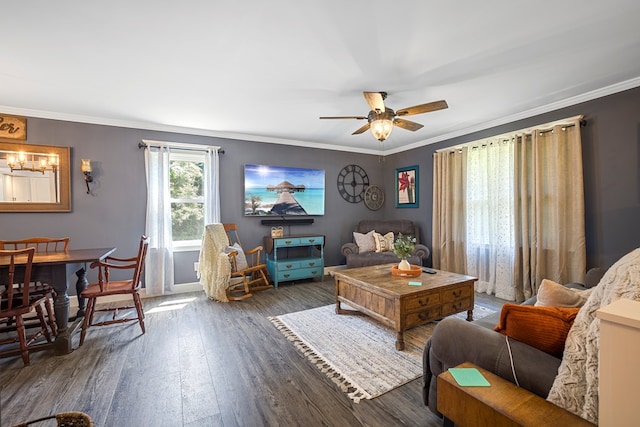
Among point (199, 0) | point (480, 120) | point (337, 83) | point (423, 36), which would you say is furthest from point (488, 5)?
point (480, 120)

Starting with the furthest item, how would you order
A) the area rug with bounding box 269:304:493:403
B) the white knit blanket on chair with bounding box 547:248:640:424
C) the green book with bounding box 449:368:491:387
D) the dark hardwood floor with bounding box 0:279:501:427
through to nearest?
the area rug with bounding box 269:304:493:403 → the dark hardwood floor with bounding box 0:279:501:427 → the green book with bounding box 449:368:491:387 → the white knit blanket on chair with bounding box 547:248:640:424

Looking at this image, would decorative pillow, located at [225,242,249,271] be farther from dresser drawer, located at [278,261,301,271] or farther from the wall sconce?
the wall sconce

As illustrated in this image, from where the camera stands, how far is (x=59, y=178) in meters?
3.42

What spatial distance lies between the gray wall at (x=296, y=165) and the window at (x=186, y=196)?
0.84 feet

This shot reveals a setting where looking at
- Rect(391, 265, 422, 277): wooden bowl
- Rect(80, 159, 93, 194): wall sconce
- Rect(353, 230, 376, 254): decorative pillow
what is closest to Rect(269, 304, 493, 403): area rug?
Rect(391, 265, 422, 277): wooden bowl

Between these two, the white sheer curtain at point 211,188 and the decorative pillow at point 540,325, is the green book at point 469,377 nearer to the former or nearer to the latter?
the decorative pillow at point 540,325

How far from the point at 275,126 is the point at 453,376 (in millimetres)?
3737

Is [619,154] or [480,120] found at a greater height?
[480,120]

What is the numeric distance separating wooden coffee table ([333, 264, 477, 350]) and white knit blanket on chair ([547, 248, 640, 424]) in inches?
50.8

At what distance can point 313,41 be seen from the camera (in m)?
2.03

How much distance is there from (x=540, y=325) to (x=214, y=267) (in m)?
3.49

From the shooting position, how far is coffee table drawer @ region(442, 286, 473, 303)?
2.57m

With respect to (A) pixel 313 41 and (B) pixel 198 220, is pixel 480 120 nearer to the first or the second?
(A) pixel 313 41

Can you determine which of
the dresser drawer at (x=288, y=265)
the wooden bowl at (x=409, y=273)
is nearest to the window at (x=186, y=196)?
the dresser drawer at (x=288, y=265)
